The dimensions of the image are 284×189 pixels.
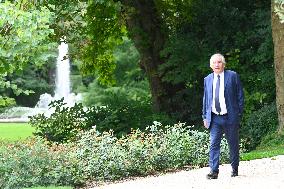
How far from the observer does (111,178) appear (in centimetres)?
1114

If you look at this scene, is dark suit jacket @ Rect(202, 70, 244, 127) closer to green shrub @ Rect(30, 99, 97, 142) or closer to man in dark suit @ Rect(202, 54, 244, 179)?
man in dark suit @ Rect(202, 54, 244, 179)

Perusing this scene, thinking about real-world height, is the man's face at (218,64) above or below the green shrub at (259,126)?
above

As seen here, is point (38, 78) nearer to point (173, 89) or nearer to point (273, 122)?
point (173, 89)

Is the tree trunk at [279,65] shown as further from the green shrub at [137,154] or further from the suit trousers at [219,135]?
the suit trousers at [219,135]

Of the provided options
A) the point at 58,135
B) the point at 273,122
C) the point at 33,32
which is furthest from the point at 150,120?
the point at 33,32

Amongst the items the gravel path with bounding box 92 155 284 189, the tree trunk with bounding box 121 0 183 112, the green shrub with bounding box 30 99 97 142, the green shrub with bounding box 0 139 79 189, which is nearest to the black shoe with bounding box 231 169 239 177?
the gravel path with bounding box 92 155 284 189

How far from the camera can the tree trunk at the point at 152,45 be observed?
2022 cm

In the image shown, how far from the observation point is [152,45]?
66.9ft

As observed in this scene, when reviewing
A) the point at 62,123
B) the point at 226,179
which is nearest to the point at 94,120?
the point at 62,123

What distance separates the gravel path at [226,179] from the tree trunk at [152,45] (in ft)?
27.9

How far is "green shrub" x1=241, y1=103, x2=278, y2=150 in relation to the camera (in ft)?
52.7

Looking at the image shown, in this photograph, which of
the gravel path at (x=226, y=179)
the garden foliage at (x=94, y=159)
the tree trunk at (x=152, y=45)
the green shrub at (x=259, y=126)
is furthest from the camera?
the tree trunk at (x=152, y=45)

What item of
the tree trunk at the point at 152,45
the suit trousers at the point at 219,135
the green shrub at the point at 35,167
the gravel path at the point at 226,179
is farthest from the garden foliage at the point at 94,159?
the tree trunk at the point at 152,45

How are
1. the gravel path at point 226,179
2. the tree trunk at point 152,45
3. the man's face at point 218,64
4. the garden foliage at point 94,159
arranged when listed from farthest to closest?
the tree trunk at point 152,45
the garden foliage at point 94,159
the man's face at point 218,64
the gravel path at point 226,179
